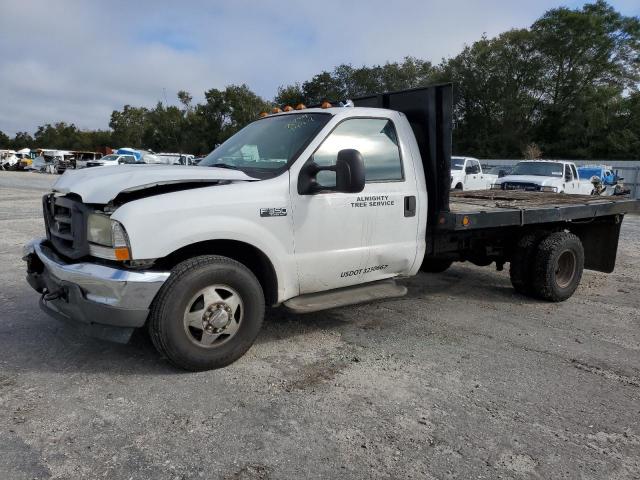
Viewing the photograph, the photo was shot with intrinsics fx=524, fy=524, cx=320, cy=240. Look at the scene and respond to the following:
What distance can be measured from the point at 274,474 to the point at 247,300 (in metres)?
1.42

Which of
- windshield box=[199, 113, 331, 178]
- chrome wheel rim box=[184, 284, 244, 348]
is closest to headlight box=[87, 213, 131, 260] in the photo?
chrome wheel rim box=[184, 284, 244, 348]

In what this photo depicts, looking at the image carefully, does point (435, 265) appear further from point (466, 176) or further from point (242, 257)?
point (466, 176)

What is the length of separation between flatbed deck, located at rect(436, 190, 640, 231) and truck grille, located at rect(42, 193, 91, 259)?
9.82ft

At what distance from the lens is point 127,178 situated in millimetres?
3549

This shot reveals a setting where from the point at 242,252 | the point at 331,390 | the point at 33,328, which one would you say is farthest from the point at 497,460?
the point at 33,328

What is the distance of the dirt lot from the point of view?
8.93ft

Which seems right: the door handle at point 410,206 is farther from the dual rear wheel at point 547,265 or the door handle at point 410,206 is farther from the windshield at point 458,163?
the windshield at point 458,163

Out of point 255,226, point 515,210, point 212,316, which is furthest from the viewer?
point 515,210

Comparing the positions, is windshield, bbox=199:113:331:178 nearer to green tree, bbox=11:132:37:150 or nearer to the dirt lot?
the dirt lot

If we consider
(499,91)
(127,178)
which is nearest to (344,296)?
(127,178)

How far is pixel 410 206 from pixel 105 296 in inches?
102

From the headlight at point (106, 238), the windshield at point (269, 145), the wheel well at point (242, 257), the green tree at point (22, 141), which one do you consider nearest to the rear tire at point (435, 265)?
the windshield at point (269, 145)

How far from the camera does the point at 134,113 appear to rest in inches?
3014

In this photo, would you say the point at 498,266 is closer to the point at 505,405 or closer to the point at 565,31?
the point at 505,405
